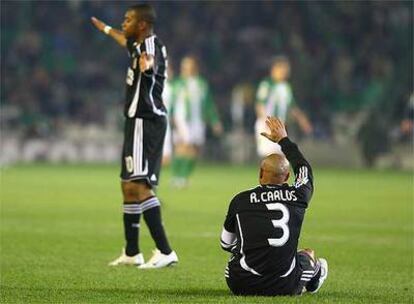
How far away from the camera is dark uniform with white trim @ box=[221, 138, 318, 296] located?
8242mm

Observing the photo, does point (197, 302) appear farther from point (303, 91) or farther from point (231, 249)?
point (303, 91)

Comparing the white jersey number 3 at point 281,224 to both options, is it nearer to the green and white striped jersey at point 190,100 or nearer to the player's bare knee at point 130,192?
the player's bare knee at point 130,192

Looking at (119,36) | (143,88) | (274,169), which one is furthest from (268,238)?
(119,36)

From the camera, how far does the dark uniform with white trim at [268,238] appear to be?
8.24 meters

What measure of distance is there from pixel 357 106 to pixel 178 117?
1013cm

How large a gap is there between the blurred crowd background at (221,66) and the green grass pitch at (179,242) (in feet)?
28.1

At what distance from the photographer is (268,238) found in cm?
823

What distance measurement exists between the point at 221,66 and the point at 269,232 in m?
28.3

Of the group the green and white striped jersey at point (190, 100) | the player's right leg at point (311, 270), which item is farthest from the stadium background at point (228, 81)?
the player's right leg at point (311, 270)

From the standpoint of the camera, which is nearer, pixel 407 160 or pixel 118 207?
pixel 118 207

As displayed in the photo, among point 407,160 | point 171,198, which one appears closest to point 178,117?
point 171,198

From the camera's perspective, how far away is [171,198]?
67.5 feet

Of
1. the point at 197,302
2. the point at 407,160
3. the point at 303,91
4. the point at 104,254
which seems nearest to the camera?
the point at 197,302

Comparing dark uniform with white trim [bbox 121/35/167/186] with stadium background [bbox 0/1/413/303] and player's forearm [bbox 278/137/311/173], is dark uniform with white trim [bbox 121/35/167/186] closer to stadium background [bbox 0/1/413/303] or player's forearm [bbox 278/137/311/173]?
player's forearm [bbox 278/137/311/173]
